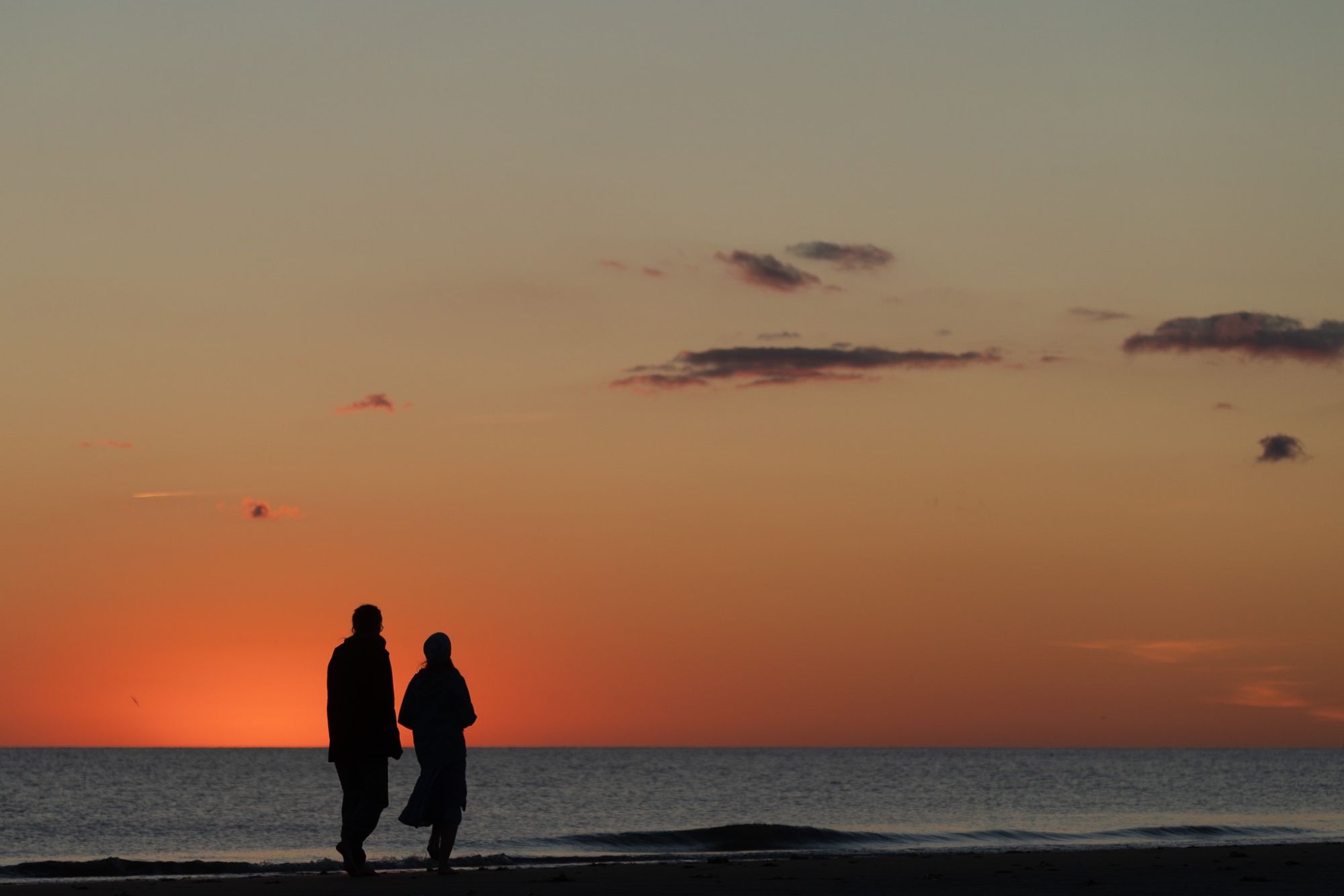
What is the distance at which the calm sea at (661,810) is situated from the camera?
36.1 meters

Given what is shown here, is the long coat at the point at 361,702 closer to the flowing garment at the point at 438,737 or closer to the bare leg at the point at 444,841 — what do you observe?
the flowing garment at the point at 438,737

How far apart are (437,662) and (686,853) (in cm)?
1516

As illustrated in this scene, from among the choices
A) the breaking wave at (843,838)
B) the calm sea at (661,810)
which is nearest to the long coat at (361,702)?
the calm sea at (661,810)

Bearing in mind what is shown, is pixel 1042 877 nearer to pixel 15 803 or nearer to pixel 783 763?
pixel 15 803

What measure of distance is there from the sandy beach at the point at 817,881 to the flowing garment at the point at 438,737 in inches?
24.8

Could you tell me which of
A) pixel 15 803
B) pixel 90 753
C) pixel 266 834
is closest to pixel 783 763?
pixel 90 753

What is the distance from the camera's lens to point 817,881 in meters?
14.6

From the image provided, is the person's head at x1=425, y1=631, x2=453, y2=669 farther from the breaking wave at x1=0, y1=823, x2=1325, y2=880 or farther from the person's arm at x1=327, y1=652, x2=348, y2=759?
the breaking wave at x1=0, y1=823, x2=1325, y2=880

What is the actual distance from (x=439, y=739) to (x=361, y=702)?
885mm

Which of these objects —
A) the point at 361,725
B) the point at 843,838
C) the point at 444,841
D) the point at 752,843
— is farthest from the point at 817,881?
the point at 843,838

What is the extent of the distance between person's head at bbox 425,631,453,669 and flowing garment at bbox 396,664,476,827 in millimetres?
55

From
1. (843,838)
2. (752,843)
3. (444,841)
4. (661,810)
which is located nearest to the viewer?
(444,841)

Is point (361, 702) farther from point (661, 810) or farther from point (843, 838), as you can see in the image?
point (661, 810)

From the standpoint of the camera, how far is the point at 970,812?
5806cm
